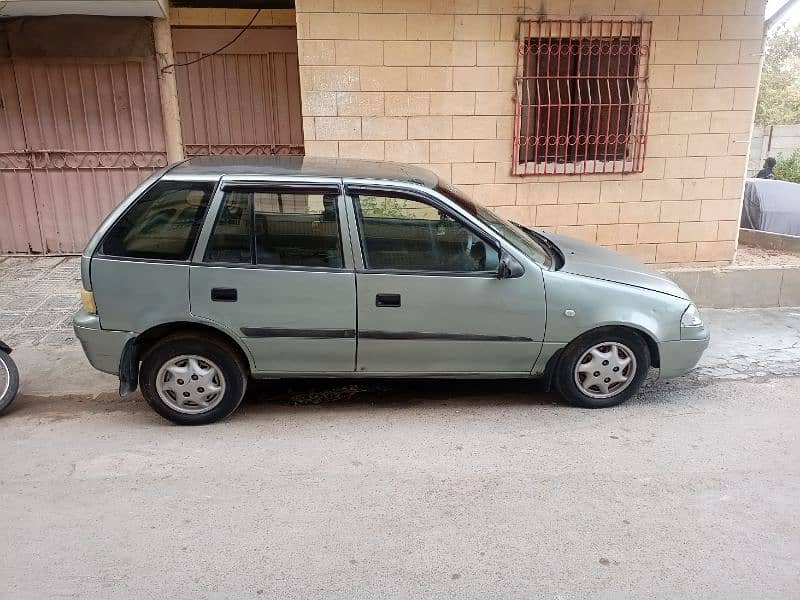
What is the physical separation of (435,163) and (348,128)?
0.99 m

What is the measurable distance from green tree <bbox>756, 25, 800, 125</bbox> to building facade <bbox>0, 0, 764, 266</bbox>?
58.1ft

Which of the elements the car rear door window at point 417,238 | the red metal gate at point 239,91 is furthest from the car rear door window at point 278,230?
the red metal gate at point 239,91

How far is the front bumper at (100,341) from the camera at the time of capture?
4000 millimetres

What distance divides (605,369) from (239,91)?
18.4 ft

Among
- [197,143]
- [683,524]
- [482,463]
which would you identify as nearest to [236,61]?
[197,143]

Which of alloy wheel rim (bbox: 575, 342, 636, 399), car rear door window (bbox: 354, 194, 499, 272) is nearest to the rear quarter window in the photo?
car rear door window (bbox: 354, 194, 499, 272)

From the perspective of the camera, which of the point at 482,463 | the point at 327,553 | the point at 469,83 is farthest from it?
the point at 469,83

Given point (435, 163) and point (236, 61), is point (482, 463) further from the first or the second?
point (236, 61)

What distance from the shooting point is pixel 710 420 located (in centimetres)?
433

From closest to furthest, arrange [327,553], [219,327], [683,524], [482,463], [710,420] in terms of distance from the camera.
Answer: [327,553] → [683,524] → [482,463] → [219,327] → [710,420]

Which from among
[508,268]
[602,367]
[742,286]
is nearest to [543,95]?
[742,286]

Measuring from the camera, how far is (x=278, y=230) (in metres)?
4.01

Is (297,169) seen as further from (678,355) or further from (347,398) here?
(678,355)

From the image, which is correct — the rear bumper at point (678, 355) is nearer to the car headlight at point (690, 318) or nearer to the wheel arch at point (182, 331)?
the car headlight at point (690, 318)
